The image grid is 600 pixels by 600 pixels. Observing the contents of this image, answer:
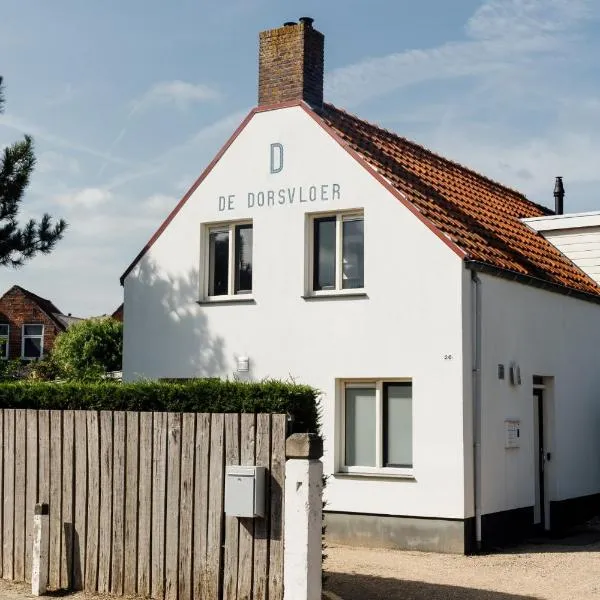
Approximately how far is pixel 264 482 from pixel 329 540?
20.3ft

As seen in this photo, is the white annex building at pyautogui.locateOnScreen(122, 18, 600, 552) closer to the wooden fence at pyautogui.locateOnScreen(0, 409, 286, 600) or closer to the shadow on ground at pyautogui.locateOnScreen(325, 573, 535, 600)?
the shadow on ground at pyautogui.locateOnScreen(325, 573, 535, 600)

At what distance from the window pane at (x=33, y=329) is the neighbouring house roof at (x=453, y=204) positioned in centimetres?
3262

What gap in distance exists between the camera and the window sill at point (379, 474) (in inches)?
574

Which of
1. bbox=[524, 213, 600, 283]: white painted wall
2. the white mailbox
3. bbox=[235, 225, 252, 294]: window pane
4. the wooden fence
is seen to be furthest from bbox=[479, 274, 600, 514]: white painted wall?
the white mailbox

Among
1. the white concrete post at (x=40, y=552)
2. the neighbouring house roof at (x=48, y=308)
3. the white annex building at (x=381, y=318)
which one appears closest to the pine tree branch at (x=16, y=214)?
the white annex building at (x=381, y=318)

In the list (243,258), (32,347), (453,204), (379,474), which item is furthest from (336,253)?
(32,347)

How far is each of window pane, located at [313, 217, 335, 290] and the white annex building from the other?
27 millimetres

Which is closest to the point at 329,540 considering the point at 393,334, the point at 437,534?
the point at 437,534

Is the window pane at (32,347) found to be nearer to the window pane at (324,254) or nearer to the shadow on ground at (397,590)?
the window pane at (324,254)

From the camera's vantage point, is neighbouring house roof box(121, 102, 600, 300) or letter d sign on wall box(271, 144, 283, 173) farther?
letter d sign on wall box(271, 144, 283, 173)

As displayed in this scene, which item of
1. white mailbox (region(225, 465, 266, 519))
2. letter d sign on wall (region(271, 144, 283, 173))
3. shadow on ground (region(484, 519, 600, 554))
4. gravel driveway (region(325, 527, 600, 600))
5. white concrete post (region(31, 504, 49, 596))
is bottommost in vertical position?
shadow on ground (region(484, 519, 600, 554))

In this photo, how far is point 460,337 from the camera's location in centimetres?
1438

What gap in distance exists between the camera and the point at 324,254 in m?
16.2

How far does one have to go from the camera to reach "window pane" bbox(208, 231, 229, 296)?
17.3 meters
